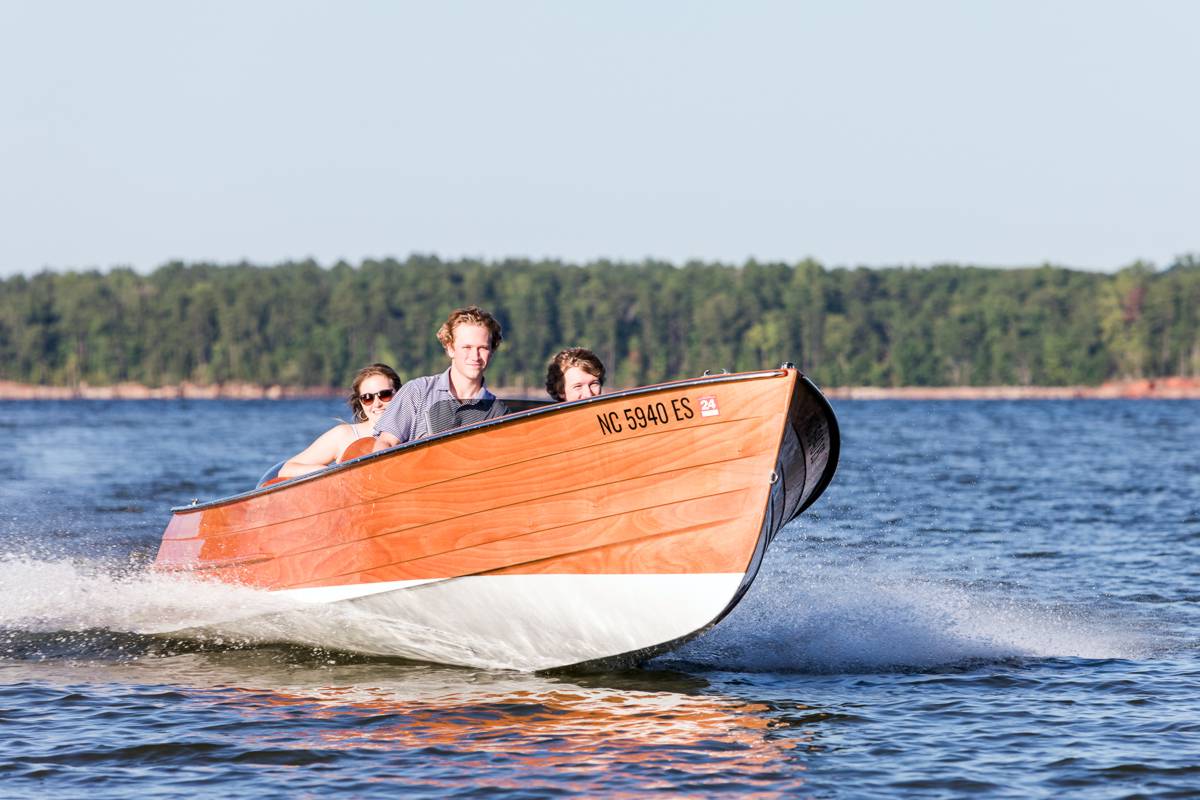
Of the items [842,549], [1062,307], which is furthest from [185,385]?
[842,549]

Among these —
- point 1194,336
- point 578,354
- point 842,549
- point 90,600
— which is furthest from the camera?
point 1194,336

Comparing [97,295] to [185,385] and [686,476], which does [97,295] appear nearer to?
[185,385]

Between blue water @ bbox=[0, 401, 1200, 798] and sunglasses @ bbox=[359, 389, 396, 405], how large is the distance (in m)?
1.72

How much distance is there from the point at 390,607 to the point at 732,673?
2.35 metres

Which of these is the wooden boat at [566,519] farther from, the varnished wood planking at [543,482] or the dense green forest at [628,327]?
the dense green forest at [628,327]

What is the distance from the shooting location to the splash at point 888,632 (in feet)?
36.2

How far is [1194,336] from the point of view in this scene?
14988cm

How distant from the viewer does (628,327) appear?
174 meters

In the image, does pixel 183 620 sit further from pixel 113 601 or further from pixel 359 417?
pixel 359 417

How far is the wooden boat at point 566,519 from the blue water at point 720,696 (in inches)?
17.8

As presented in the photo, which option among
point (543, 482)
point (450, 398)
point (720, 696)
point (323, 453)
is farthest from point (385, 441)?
point (720, 696)

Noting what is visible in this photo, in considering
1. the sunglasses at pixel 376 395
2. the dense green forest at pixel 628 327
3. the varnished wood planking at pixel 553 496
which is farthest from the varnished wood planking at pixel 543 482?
the dense green forest at pixel 628 327

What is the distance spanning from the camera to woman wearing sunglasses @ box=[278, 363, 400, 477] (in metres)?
10.6

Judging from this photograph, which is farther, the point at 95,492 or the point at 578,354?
the point at 95,492
